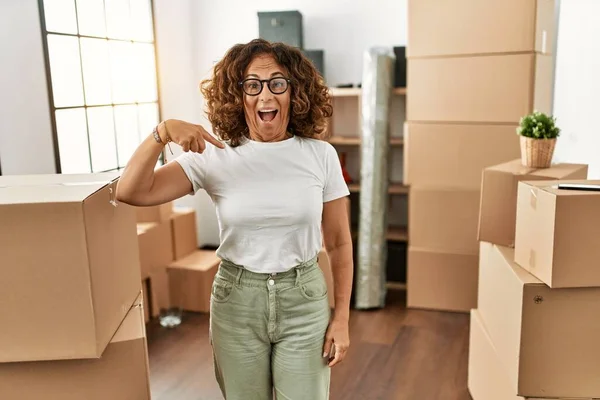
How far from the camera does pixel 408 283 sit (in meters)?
3.61

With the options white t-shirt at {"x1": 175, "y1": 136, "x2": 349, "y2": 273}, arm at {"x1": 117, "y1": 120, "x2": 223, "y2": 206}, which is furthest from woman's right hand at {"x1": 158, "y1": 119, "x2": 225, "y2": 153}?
white t-shirt at {"x1": 175, "y1": 136, "x2": 349, "y2": 273}

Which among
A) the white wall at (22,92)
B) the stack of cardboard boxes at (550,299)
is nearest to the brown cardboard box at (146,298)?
the white wall at (22,92)

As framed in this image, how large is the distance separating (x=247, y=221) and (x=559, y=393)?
3.77 feet

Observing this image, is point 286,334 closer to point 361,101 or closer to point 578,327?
point 578,327

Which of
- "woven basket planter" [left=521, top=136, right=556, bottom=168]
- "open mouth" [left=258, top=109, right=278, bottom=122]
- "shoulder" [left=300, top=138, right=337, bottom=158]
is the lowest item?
"woven basket planter" [left=521, top=136, right=556, bottom=168]

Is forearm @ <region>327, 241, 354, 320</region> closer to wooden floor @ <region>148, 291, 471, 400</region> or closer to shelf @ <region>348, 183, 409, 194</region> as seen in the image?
wooden floor @ <region>148, 291, 471, 400</region>

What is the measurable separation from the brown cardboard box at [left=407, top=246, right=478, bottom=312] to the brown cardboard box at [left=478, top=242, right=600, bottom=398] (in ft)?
5.45

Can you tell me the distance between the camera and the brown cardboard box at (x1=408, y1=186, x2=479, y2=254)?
133 inches

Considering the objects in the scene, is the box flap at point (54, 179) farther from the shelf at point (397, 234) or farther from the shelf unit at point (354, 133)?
the shelf at point (397, 234)

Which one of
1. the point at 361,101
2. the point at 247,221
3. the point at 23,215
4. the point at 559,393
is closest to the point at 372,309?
the point at 361,101

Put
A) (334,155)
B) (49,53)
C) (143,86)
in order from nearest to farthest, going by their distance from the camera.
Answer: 1. (334,155)
2. (49,53)
3. (143,86)

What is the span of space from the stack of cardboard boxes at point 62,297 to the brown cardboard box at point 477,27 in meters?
2.41

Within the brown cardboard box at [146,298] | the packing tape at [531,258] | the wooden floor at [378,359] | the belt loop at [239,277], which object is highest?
the belt loop at [239,277]

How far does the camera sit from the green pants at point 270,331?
4.40 feet
